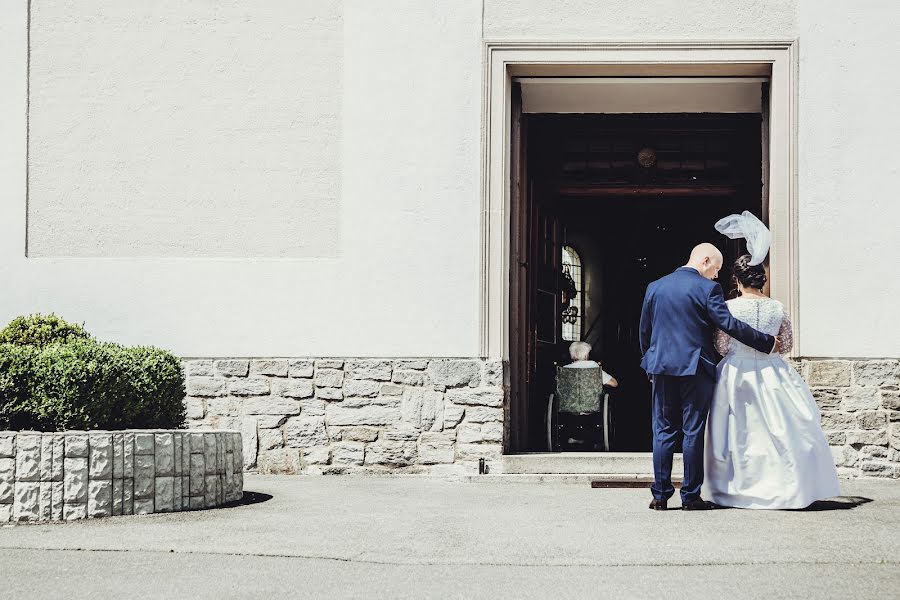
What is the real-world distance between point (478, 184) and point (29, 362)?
14.2 feet

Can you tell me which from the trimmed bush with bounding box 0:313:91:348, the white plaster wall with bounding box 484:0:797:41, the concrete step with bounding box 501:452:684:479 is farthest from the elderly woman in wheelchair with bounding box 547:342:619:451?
the trimmed bush with bounding box 0:313:91:348

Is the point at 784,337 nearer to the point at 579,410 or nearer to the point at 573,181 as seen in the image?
the point at 579,410

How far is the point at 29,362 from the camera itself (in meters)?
7.02

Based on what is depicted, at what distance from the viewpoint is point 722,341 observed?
801 centimetres

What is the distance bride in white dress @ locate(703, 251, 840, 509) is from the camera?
7617 millimetres

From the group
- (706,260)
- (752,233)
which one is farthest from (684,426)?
(752,233)

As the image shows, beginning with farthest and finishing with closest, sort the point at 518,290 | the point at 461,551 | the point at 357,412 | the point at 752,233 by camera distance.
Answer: the point at 518,290
the point at 357,412
the point at 752,233
the point at 461,551

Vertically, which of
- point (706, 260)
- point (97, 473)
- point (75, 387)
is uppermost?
point (706, 260)

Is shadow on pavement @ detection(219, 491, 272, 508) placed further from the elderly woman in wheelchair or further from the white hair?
the white hair

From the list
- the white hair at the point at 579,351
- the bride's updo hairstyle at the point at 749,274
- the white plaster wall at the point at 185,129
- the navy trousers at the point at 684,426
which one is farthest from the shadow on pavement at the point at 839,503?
the white plaster wall at the point at 185,129

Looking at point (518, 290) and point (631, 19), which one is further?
point (518, 290)

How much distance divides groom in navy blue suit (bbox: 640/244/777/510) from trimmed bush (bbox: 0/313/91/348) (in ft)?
13.2

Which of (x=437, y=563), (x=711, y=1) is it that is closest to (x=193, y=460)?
(x=437, y=563)

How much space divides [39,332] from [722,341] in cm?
471
